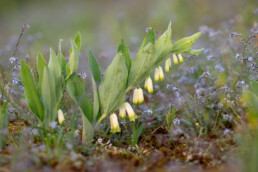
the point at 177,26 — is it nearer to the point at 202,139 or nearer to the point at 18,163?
the point at 202,139

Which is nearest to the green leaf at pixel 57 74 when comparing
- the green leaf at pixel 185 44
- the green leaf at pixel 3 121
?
the green leaf at pixel 3 121

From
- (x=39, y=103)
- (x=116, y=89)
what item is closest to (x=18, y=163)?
(x=39, y=103)

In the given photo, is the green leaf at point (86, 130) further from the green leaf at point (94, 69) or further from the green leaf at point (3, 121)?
the green leaf at point (3, 121)

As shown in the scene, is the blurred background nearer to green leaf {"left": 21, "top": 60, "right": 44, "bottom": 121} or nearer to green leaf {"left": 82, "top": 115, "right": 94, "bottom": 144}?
green leaf {"left": 21, "top": 60, "right": 44, "bottom": 121}

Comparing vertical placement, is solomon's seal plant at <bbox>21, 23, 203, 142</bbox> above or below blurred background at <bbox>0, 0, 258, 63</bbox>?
below

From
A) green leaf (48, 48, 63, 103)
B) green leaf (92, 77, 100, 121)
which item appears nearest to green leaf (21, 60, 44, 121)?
green leaf (48, 48, 63, 103)

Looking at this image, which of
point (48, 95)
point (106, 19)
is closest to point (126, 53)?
point (48, 95)

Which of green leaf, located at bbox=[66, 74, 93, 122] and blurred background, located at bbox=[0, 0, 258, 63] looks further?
blurred background, located at bbox=[0, 0, 258, 63]
